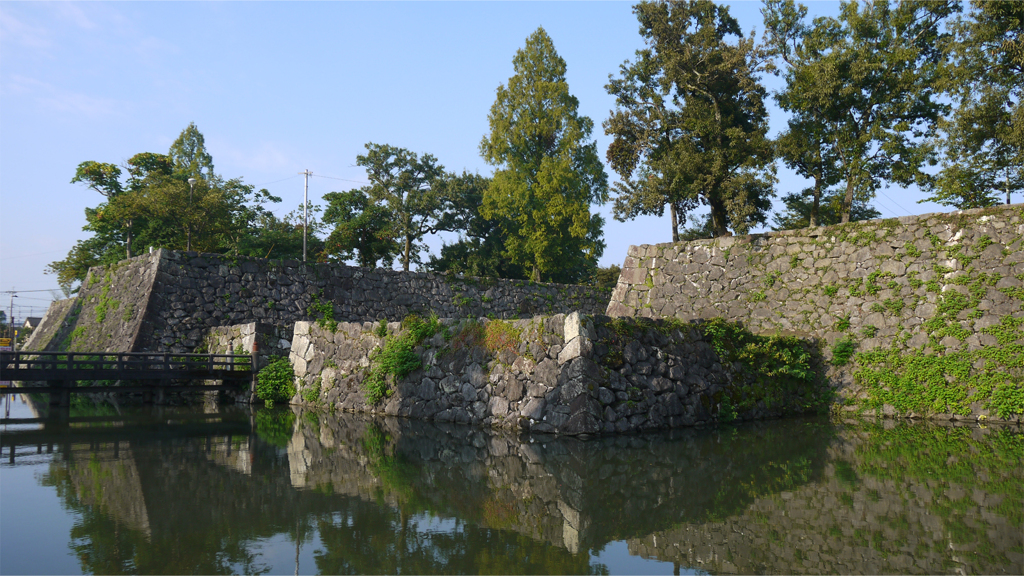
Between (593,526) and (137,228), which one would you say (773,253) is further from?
(137,228)

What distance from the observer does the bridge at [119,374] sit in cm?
1345

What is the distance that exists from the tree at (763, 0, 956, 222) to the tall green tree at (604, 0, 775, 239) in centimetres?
264

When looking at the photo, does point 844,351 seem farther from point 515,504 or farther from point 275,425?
point 275,425

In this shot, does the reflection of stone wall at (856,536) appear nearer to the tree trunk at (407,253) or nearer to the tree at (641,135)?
the tree at (641,135)

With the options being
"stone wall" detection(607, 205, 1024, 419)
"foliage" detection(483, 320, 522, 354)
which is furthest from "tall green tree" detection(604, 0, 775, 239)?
"foliage" detection(483, 320, 522, 354)

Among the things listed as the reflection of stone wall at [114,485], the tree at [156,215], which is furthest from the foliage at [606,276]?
the reflection of stone wall at [114,485]

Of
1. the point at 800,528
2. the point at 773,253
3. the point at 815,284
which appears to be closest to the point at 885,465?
the point at 800,528

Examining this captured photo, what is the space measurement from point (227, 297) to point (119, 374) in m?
6.02

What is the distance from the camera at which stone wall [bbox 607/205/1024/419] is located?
11.9 metres

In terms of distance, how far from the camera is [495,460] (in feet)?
27.1

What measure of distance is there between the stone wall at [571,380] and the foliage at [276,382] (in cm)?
265

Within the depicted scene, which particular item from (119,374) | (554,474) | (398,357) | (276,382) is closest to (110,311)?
(119,374)

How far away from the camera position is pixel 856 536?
16.0ft

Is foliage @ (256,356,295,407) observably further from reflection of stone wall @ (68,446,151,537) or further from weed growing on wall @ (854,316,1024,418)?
weed growing on wall @ (854,316,1024,418)
